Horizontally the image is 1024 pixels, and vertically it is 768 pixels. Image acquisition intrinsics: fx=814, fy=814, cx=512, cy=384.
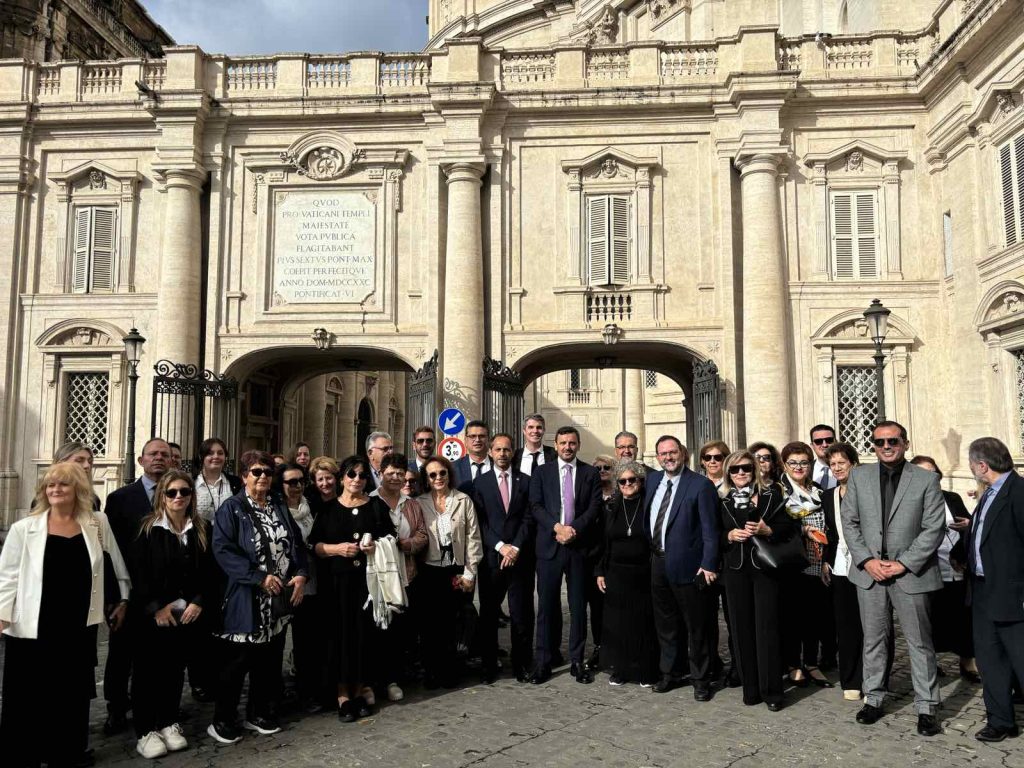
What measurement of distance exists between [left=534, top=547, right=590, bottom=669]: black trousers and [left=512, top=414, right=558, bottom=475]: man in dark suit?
3.19 ft

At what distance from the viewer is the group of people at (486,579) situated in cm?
519

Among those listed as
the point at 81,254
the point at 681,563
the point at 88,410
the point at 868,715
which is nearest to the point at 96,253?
the point at 81,254

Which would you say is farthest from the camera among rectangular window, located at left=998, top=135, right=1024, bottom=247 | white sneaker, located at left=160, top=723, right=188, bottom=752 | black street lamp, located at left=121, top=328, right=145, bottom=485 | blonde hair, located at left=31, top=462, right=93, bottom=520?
black street lamp, located at left=121, top=328, right=145, bottom=485

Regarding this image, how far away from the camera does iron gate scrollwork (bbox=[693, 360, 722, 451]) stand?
14.7m

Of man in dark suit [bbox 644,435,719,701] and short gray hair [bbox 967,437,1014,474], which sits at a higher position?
short gray hair [bbox 967,437,1014,474]

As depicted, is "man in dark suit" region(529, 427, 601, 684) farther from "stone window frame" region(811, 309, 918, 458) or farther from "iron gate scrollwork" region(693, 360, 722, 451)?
"stone window frame" region(811, 309, 918, 458)

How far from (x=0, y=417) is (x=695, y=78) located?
15.3m

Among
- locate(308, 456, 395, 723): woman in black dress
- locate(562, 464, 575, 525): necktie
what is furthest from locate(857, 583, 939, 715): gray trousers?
locate(308, 456, 395, 723): woman in black dress

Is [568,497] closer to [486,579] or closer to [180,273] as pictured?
[486,579]

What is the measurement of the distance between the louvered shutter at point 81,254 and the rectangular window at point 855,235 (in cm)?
1470

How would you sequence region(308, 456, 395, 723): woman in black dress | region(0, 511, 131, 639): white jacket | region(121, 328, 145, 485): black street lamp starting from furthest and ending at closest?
region(121, 328, 145, 485): black street lamp < region(308, 456, 395, 723): woman in black dress < region(0, 511, 131, 639): white jacket

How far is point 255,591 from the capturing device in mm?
5633

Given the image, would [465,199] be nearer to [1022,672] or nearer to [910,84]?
[910,84]

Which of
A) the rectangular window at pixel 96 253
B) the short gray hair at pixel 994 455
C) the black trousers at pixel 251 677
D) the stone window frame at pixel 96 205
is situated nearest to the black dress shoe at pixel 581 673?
the black trousers at pixel 251 677
